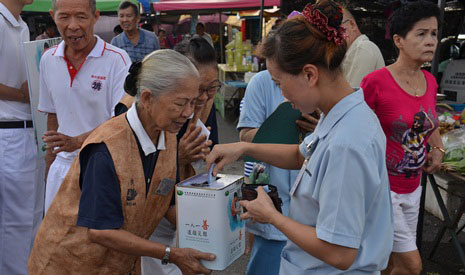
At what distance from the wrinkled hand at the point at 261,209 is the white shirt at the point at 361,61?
89.6 inches

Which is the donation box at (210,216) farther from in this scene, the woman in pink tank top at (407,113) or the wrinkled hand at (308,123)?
the woman in pink tank top at (407,113)

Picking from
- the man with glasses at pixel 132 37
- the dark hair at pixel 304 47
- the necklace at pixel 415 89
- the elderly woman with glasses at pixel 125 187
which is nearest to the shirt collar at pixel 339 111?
the dark hair at pixel 304 47

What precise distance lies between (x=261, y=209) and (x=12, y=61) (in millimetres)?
2250

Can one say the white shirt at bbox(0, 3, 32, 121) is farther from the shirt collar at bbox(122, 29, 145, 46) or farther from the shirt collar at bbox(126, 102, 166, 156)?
the shirt collar at bbox(122, 29, 145, 46)

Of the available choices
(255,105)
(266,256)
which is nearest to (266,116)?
(255,105)

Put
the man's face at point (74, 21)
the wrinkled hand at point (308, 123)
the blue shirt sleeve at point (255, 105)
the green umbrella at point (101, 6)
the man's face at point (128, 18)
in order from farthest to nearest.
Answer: the green umbrella at point (101, 6) → the man's face at point (128, 18) → the man's face at point (74, 21) → the blue shirt sleeve at point (255, 105) → the wrinkled hand at point (308, 123)

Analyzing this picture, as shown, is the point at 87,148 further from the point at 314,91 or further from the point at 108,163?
the point at 314,91

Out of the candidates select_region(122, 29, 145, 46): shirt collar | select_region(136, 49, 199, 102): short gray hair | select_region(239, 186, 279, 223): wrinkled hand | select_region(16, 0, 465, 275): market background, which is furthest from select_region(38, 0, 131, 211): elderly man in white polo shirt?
select_region(122, 29, 145, 46): shirt collar

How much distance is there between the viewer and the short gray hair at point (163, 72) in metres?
1.92

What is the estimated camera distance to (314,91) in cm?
158

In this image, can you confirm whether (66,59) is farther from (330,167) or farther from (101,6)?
(101,6)

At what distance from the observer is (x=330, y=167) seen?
146 cm

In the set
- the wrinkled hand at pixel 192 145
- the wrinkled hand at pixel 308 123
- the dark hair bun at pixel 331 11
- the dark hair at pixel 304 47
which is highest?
the dark hair bun at pixel 331 11

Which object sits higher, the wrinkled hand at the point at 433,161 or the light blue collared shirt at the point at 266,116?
the light blue collared shirt at the point at 266,116
